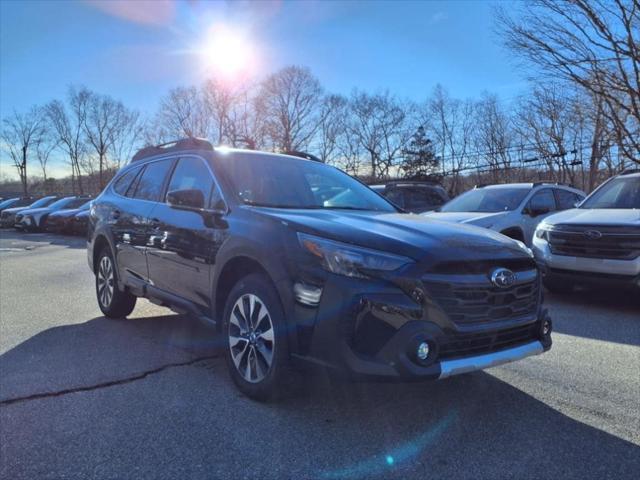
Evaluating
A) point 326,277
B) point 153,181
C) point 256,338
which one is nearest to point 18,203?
point 153,181

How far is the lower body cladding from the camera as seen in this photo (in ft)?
8.81

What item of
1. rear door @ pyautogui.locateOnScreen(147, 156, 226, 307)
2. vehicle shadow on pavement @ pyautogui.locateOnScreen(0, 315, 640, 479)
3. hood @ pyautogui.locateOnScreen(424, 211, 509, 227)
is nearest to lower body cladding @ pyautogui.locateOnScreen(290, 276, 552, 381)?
vehicle shadow on pavement @ pyautogui.locateOnScreen(0, 315, 640, 479)

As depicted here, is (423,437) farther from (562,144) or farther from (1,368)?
(562,144)

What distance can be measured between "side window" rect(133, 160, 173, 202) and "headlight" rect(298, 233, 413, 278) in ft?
8.27

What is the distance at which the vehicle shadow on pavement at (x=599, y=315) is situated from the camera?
5215 millimetres

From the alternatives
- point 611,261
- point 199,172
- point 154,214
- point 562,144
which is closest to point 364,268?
point 199,172

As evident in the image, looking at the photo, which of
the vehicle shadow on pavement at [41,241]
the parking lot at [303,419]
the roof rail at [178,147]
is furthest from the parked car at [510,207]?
the vehicle shadow on pavement at [41,241]

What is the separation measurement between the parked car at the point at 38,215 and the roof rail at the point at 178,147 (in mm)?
19411

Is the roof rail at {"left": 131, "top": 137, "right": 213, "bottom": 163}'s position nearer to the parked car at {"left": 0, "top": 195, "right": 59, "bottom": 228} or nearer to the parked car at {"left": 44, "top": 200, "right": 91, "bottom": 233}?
the parked car at {"left": 44, "top": 200, "right": 91, "bottom": 233}

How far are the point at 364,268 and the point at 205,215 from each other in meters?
1.62

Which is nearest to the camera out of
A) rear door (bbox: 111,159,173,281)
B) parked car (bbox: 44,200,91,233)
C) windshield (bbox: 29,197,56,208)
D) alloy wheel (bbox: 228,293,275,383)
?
alloy wheel (bbox: 228,293,275,383)

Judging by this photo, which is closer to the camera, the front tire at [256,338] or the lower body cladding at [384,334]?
the lower body cladding at [384,334]

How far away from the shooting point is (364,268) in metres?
2.79

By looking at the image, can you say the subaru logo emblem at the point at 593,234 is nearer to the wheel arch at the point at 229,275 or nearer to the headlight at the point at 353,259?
the headlight at the point at 353,259
